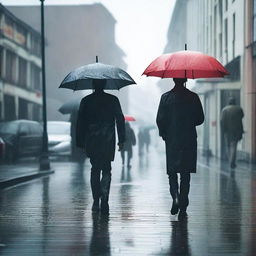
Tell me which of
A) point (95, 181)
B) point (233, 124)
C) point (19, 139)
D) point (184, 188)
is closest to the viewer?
point (184, 188)

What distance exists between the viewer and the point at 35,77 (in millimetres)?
44031

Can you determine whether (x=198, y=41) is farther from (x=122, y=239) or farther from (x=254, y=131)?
(x=122, y=239)

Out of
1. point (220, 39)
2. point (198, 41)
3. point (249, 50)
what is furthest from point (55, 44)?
point (249, 50)

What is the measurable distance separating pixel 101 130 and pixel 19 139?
541 inches

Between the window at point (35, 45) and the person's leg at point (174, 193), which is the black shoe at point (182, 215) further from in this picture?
the window at point (35, 45)

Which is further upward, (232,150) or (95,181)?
(95,181)

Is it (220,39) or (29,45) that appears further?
(29,45)

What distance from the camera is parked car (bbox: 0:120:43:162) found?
2150 cm

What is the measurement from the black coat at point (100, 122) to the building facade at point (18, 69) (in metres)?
25.6

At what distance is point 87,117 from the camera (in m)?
8.63

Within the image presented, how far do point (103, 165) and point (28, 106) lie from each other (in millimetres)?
33821

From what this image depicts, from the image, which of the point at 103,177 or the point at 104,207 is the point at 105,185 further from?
the point at 104,207

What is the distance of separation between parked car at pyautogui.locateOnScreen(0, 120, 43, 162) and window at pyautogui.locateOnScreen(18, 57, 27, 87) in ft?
54.6

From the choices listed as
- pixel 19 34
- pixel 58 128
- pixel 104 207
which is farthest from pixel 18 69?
pixel 104 207
